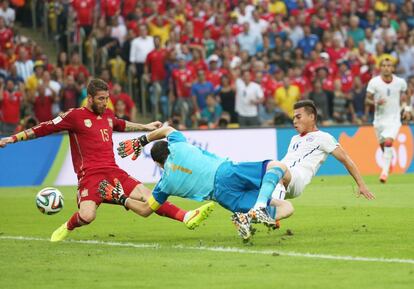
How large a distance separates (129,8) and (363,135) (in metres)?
7.96

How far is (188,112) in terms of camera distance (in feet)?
93.8

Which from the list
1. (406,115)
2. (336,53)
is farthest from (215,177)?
(336,53)

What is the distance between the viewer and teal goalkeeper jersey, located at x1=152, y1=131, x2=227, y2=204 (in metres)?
12.3

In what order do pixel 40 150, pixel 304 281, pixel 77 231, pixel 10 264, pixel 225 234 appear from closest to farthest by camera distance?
pixel 304 281, pixel 10 264, pixel 225 234, pixel 77 231, pixel 40 150

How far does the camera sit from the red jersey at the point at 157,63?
2883 cm

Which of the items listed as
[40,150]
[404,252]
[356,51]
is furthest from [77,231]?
[356,51]

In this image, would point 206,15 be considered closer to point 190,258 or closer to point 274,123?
point 274,123

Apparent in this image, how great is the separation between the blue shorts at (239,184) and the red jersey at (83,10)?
17.9 metres

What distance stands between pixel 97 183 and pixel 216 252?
2.32 meters

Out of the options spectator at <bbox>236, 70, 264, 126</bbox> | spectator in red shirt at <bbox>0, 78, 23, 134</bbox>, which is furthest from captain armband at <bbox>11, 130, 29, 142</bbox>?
spectator at <bbox>236, 70, 264, 126</bbox>

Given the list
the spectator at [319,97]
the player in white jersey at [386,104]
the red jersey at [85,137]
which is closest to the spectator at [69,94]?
the spectator at [319,97]

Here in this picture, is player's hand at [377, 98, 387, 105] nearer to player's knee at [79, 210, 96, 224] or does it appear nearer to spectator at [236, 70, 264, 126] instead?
spectator at [236, 70, 264, 126]

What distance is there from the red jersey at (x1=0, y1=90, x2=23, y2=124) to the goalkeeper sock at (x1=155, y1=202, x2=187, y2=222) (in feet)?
45.0

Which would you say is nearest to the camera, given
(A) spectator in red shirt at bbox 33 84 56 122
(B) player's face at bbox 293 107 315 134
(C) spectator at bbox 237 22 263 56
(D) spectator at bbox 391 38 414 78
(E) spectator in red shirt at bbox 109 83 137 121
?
(B) player's face at bbox 293 107 315 134
